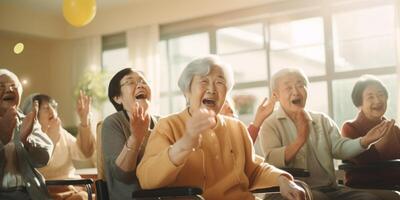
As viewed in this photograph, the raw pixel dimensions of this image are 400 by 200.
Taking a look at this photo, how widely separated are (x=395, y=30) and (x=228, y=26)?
2.04 metres

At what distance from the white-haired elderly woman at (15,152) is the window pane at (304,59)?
12.6ft

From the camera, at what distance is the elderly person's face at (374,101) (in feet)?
8.57

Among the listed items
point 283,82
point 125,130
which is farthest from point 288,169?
point 125,130

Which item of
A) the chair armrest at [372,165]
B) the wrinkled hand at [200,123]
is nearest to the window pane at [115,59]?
the chair armrest at [372,165]

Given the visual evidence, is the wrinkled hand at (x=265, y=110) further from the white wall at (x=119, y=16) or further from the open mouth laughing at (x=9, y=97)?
the white wall at (x=119, y=16)

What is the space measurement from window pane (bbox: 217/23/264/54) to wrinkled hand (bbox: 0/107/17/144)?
4.19 meters

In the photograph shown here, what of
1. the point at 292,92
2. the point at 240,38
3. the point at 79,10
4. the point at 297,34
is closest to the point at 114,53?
the point at 240,38

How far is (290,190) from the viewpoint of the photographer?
1765mm

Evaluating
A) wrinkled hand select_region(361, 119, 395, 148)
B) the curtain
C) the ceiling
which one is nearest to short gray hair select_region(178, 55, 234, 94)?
wrinkled hand select_region(361, 119, 395, 148)

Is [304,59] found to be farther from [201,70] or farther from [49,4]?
[201,70]

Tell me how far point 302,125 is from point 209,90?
2.50 feet

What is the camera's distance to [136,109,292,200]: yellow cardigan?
1.77 metres

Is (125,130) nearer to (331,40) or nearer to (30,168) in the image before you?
(30,168)

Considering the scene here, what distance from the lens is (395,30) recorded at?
505cm
